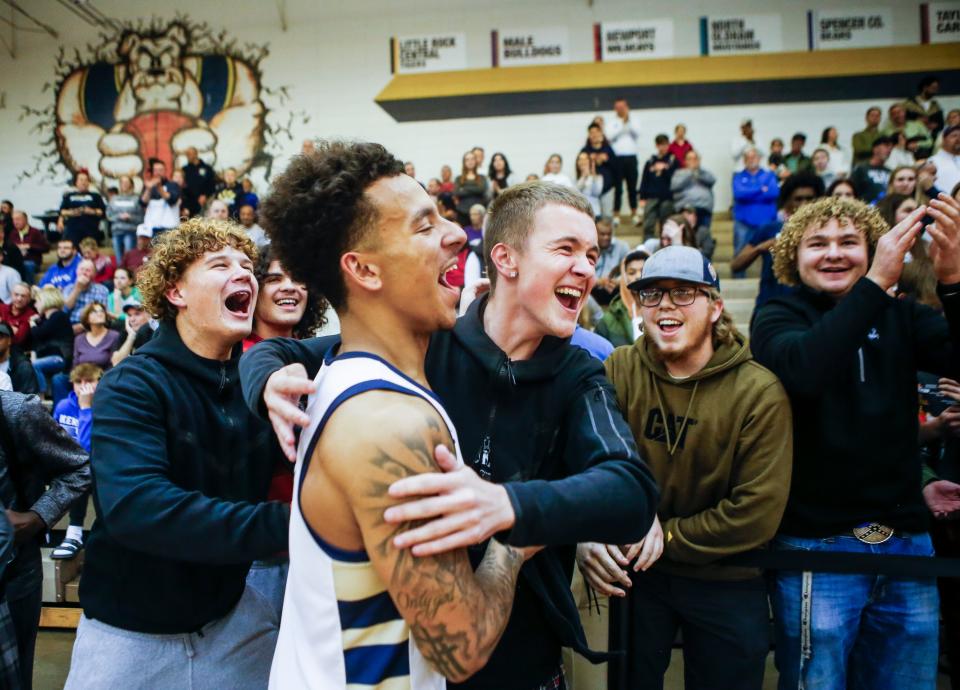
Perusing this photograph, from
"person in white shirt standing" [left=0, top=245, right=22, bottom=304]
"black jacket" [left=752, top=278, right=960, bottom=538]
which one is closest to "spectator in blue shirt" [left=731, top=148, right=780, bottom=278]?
"black jacket" [left=752, top=278, right=960, bottom=538]

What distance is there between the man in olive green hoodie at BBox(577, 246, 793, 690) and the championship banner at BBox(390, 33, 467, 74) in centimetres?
1426

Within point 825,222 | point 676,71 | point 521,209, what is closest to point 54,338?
point 521,209

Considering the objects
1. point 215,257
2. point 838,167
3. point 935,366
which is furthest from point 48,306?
point 838,167

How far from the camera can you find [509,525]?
4.11 feet

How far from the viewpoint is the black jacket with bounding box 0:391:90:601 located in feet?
8.29

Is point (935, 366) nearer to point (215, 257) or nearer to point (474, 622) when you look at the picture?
point (474, 622)

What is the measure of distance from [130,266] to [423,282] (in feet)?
35.2

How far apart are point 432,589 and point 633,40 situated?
51.0ft

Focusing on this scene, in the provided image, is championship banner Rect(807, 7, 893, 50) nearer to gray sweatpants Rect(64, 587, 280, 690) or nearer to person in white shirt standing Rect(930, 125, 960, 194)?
person in white shirt standing Rect(930, 125, 960, 194)

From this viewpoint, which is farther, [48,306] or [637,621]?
[48,306]

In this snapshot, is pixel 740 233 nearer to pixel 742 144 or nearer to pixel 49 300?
pixel 742 144

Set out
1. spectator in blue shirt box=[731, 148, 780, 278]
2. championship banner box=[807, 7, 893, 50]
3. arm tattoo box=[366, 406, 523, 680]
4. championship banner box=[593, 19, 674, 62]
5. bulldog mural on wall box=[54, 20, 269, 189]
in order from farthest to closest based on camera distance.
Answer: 1. bulldog mural on wall box=[54, 20, 269, 189]
2. championship banner box=[593, 19, 674, 62]
3. championship banner box=[807, 7, 893, 50]
4. spectator in blue shirt box=[731, 148, 780, 278]
5. arm tattoo box=[366, 406, 523, 680]

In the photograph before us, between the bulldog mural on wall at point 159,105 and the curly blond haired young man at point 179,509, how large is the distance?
49.1 feet

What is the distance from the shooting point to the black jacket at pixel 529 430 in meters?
1.71
